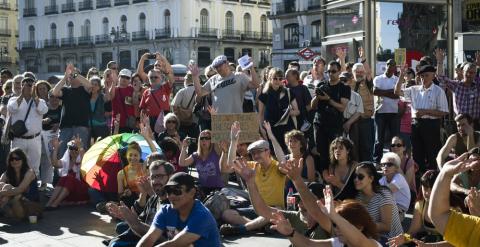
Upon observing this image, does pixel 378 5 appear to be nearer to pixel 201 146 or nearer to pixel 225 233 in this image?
pixel 201 146

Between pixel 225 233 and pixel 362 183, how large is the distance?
Result: 2.19 m

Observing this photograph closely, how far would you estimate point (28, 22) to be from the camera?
68875mm

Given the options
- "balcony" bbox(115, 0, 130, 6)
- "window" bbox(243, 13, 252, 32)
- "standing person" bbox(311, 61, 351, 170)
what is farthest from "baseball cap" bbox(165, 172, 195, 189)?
"balcony" bbox(115, 0, 130, 6)

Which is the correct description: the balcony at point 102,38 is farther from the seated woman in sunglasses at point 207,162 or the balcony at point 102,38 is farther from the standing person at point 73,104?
the seated woman in sunglasses at point 207,162

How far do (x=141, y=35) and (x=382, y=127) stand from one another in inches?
1988

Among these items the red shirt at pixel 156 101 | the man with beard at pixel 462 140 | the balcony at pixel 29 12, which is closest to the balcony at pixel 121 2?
the balcony at pixel 29 12

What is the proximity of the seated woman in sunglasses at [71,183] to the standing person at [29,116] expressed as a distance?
49cm

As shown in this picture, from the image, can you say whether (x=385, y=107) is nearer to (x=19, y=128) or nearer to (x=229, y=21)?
(x=19, y=128)

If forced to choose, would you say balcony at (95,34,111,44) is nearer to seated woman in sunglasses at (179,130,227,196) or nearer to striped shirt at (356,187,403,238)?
seated woman in sunglasses at (179,130,227,196)

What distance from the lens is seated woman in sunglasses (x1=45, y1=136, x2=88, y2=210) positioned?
363 inches

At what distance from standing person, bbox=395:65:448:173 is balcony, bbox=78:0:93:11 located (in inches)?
2274

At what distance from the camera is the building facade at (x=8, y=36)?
240 ft

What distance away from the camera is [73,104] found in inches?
410

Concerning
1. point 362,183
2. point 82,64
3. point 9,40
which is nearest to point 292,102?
point 362,183
